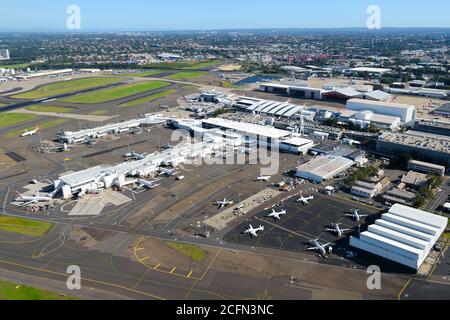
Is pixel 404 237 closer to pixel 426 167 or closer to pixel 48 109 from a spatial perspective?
pixel 426 167

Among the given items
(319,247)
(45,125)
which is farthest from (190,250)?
(45,125)

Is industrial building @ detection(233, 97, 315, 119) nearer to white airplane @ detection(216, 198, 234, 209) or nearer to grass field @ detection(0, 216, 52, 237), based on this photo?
white airplane @ detection(216, 198, 234, 209)

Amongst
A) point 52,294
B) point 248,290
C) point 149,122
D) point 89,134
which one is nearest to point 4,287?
point 52,294

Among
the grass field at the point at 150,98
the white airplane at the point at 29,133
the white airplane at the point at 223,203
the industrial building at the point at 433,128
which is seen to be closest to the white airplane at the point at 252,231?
the white airplane at the point at 223,203

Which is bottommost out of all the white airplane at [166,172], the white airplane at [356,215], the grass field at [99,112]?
the white airplane at [356,215]

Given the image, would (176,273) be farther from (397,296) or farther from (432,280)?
(432,280)

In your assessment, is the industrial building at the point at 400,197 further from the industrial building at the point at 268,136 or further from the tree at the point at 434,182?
the industrial building at the point at 268,136
